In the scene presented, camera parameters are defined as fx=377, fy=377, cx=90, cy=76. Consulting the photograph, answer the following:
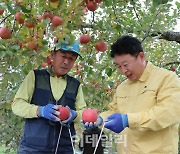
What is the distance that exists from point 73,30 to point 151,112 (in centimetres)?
92

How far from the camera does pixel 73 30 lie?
8.38 feet

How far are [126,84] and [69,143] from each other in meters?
0.53

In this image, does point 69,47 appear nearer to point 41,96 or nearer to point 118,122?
point 41,96

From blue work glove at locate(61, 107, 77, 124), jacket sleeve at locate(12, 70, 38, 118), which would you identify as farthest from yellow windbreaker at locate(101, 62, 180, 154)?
jacket sleeve at locate(12, 70, 38, 118)

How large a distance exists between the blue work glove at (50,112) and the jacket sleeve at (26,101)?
3.1 inches

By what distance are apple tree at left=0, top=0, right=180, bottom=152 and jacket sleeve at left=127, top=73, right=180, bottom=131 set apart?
471mm

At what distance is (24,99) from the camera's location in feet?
7.66

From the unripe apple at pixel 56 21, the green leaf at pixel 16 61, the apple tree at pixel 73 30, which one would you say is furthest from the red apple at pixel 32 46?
the unripe apple at pixel 56 21

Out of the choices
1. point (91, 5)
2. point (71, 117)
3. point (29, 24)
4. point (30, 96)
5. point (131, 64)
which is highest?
point (91, 5)

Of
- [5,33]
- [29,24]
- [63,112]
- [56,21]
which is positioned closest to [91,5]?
[56,21]

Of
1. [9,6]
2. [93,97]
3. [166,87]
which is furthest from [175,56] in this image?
[9,6]

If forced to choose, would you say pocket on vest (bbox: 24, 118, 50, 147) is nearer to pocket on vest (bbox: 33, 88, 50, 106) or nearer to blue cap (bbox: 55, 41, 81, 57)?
pocket on vest (bbox: 33, 88, 50, 106)

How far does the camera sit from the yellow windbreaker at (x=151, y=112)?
6.21 feet

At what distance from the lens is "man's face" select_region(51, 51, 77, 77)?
2.40 m
